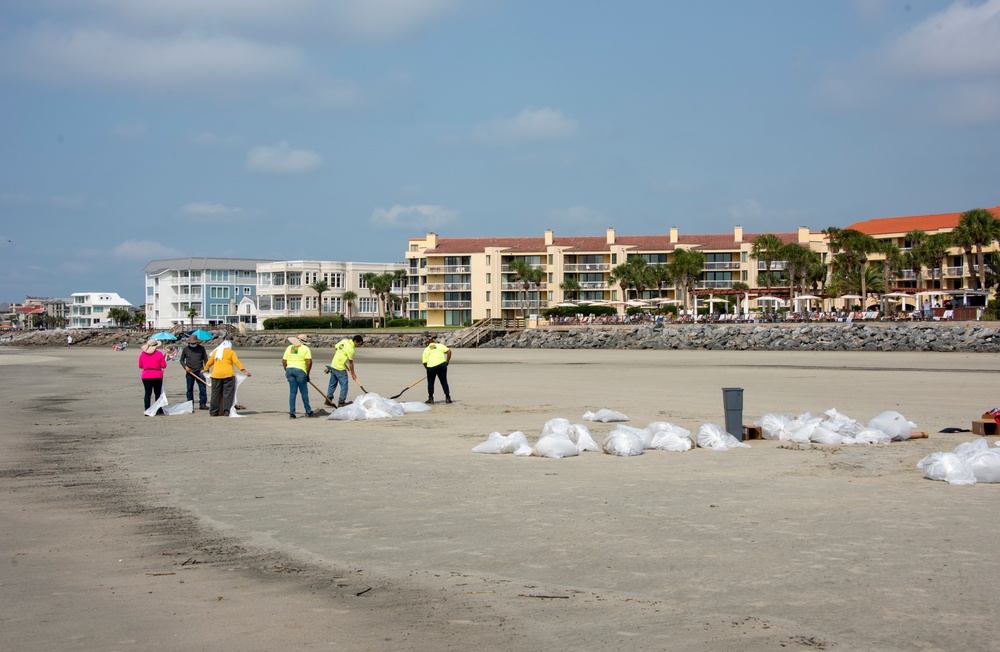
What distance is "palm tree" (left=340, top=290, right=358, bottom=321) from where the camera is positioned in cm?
11311

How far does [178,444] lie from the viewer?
13453 mm

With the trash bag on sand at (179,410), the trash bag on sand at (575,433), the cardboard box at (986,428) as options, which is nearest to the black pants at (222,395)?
the trash bag on sand at (179,410)

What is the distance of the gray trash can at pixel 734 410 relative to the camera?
12.5 meters

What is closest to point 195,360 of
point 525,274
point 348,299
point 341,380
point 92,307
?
point 341,380

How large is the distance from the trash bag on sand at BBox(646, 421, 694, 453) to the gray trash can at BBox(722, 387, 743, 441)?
0.85 meters

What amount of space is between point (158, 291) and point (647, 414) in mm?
134413

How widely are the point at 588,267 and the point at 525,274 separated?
7.99m

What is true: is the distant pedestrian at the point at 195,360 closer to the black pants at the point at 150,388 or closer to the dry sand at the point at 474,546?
the black pants at the point at 150,388

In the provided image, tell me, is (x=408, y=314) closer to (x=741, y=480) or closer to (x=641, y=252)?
(x=641, y=252)

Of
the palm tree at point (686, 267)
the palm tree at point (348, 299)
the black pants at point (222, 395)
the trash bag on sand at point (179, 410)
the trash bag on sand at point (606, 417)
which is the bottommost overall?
the trash bag on sand at point (606, 417)

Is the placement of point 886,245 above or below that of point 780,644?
above

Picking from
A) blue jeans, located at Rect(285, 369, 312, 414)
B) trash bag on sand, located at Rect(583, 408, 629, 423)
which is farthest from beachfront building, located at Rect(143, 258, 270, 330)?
trash bag on sand, located at Rect(583, 408, 629, 423)

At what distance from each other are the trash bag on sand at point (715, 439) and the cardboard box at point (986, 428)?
3266 millimetres

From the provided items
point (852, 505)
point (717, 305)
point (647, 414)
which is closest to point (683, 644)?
point (852, 505)
